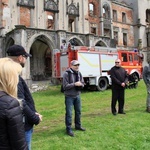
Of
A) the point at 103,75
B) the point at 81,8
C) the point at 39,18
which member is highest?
the point at 81,8

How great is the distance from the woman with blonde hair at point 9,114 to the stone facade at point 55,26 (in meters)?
14.0

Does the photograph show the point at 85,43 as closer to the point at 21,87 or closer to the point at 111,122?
the point at 111,122

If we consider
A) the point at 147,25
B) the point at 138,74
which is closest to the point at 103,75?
the point at 138,74

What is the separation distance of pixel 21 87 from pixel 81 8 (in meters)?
24.7

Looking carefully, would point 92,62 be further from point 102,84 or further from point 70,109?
point 70,109

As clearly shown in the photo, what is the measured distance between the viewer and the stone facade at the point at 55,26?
19.2 metres

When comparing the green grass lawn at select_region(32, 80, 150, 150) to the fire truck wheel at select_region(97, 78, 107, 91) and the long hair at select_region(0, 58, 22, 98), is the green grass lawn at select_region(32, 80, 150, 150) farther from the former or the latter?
the fire truck wheel at select_region(97, 78, 107, 91)

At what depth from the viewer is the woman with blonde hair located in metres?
1.96

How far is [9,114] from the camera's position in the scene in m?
1.96

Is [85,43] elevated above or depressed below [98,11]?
below

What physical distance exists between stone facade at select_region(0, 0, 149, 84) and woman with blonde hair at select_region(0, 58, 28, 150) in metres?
14.0

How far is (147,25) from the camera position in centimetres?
3606

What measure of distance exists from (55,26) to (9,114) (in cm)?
2288

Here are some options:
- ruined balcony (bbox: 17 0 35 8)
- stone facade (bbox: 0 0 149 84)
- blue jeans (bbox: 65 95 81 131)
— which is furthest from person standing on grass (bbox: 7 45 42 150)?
ruined balcony (bbox: 17 0 35 8)
